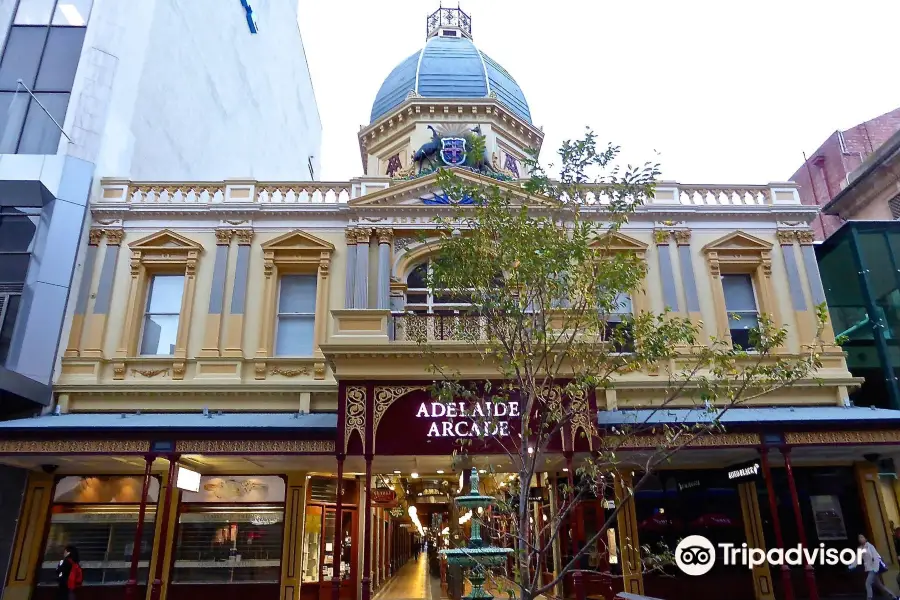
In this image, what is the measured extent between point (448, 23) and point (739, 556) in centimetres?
2151

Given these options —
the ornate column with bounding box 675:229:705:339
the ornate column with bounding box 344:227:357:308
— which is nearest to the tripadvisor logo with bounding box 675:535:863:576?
the ornate column with bounding box 675:229:705:339

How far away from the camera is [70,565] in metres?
13.1

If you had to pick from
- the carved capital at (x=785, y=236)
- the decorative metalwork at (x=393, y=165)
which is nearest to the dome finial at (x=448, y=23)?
the decorative metalwork at (x=393, y=165)

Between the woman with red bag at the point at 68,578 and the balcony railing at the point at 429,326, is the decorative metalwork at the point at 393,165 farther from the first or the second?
the woman with red bag at the point at 68,578

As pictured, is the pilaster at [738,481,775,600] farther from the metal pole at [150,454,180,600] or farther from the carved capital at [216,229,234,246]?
the carved capital at [216,229,234,246]

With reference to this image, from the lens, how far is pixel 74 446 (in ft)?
40.7

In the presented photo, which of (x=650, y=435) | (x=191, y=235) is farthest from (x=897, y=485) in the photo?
(x=191, y=235)

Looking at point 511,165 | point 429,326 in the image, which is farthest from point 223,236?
point 511,165

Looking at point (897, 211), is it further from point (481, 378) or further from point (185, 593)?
point (185, 593)

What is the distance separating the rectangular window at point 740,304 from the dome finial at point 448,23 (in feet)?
49.2

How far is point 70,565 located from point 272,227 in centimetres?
864

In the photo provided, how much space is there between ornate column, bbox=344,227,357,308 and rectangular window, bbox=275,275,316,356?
3.26ft

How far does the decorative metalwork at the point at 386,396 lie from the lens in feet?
41.0

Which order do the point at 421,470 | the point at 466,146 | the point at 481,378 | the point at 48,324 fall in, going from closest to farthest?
the point at 481,378
the point at 48,324
the point at 421,470
the point at 466,146
